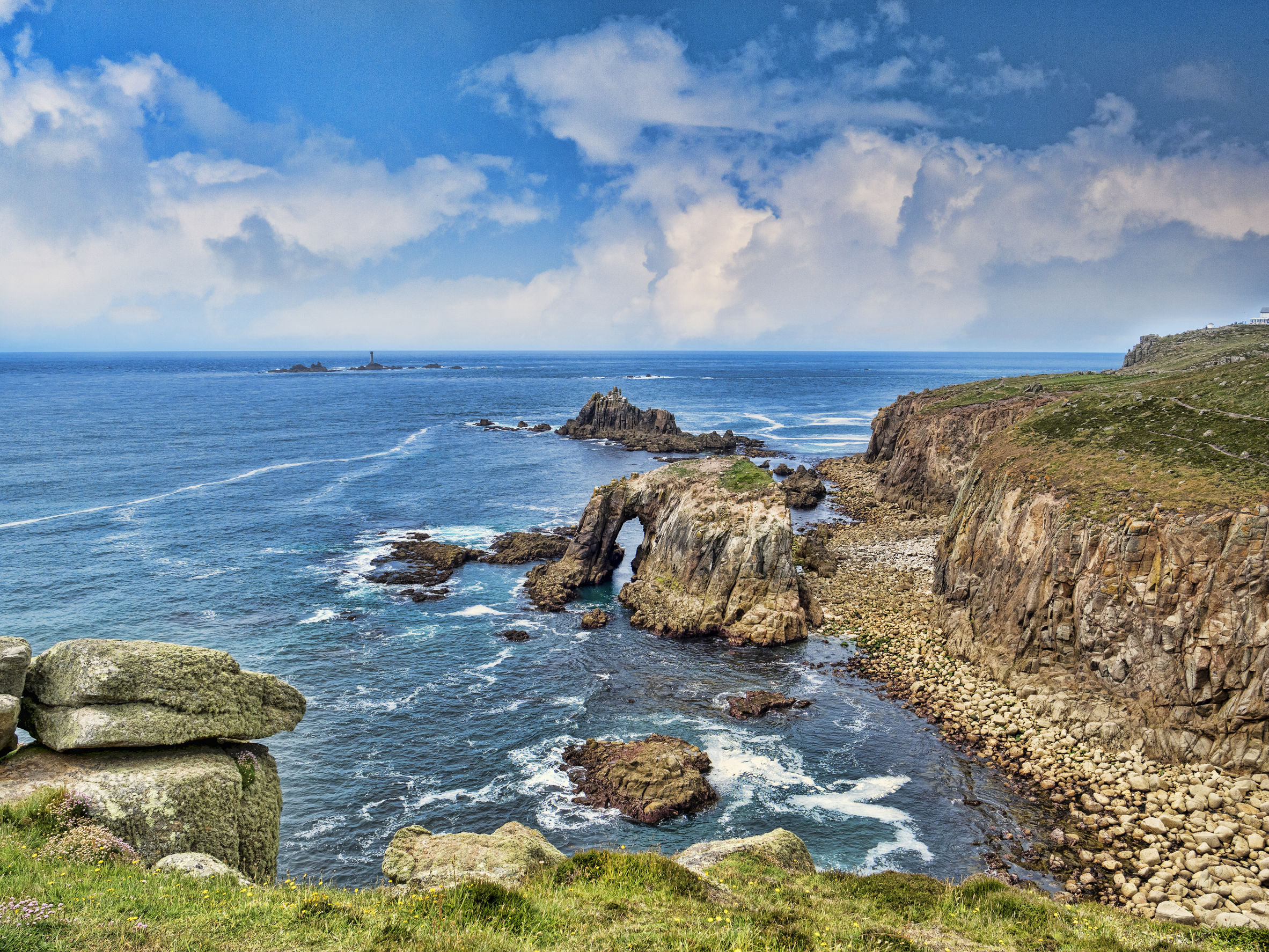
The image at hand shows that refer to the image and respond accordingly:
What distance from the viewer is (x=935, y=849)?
93.8 ft

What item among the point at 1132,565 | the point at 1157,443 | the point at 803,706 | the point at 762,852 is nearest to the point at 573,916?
the point at 762,852

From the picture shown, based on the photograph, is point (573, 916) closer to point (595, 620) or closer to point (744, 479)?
point (595, 620)

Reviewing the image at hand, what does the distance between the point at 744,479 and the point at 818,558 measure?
11530 mm

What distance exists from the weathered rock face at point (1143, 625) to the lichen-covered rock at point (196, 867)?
36.5m

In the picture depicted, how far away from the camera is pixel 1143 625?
3306 cm

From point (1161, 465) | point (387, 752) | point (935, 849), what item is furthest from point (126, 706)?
point (1161, 465)

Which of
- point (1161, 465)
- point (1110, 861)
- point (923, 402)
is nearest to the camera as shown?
point (1110, 861)

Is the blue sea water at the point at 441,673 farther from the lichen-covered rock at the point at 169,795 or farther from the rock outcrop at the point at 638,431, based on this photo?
the rock outcrop at the point at 638,431

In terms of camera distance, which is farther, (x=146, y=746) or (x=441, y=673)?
(x=441, y=673)

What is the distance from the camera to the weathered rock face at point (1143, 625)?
30.0 meters

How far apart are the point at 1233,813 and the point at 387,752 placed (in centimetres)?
3785

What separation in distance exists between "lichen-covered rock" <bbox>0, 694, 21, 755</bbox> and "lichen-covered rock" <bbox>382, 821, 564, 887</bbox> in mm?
9213

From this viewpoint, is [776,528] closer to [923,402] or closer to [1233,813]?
[1233,813]

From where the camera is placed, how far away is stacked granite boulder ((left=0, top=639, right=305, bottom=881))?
15.5m
